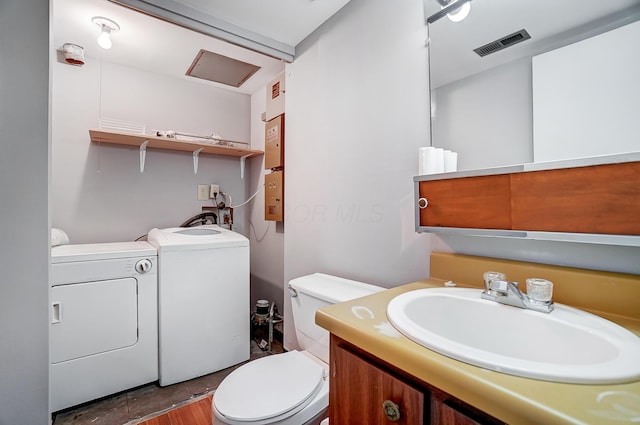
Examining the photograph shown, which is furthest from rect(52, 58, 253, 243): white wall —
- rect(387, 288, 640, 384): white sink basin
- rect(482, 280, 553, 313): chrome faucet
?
rect(482, 280, 553, 313): chrome faucet

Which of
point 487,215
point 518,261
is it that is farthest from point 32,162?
point 518,261

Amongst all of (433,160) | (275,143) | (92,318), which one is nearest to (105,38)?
(275,143)

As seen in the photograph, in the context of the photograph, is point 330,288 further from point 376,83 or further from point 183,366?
point 183,366

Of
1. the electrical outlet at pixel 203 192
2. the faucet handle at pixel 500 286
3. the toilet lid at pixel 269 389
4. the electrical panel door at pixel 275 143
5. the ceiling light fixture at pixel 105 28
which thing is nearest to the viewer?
the faucet handle at pixel 500 286

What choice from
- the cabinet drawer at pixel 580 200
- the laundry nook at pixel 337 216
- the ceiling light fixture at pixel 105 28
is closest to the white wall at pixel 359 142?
the laundry nook at pixel 337 216

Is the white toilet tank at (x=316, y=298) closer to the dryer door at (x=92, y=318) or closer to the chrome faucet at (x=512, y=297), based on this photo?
the chrome faucet at (x=512, y=297)

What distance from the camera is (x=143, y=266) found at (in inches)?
70.3

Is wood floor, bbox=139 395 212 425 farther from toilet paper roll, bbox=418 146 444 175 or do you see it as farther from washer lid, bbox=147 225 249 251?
toilet paper roll, bbox=418 146 444 175

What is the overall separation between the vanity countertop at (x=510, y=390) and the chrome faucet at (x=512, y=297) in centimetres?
16

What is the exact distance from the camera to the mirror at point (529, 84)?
0.76 m

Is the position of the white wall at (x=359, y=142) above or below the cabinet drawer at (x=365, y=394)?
above

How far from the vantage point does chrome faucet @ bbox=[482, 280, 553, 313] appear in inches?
29.4

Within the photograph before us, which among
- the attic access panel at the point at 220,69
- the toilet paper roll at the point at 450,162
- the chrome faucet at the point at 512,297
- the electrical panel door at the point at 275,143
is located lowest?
the chrome faucet at the point at 512,297

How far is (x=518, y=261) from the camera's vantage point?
922 millimetres
